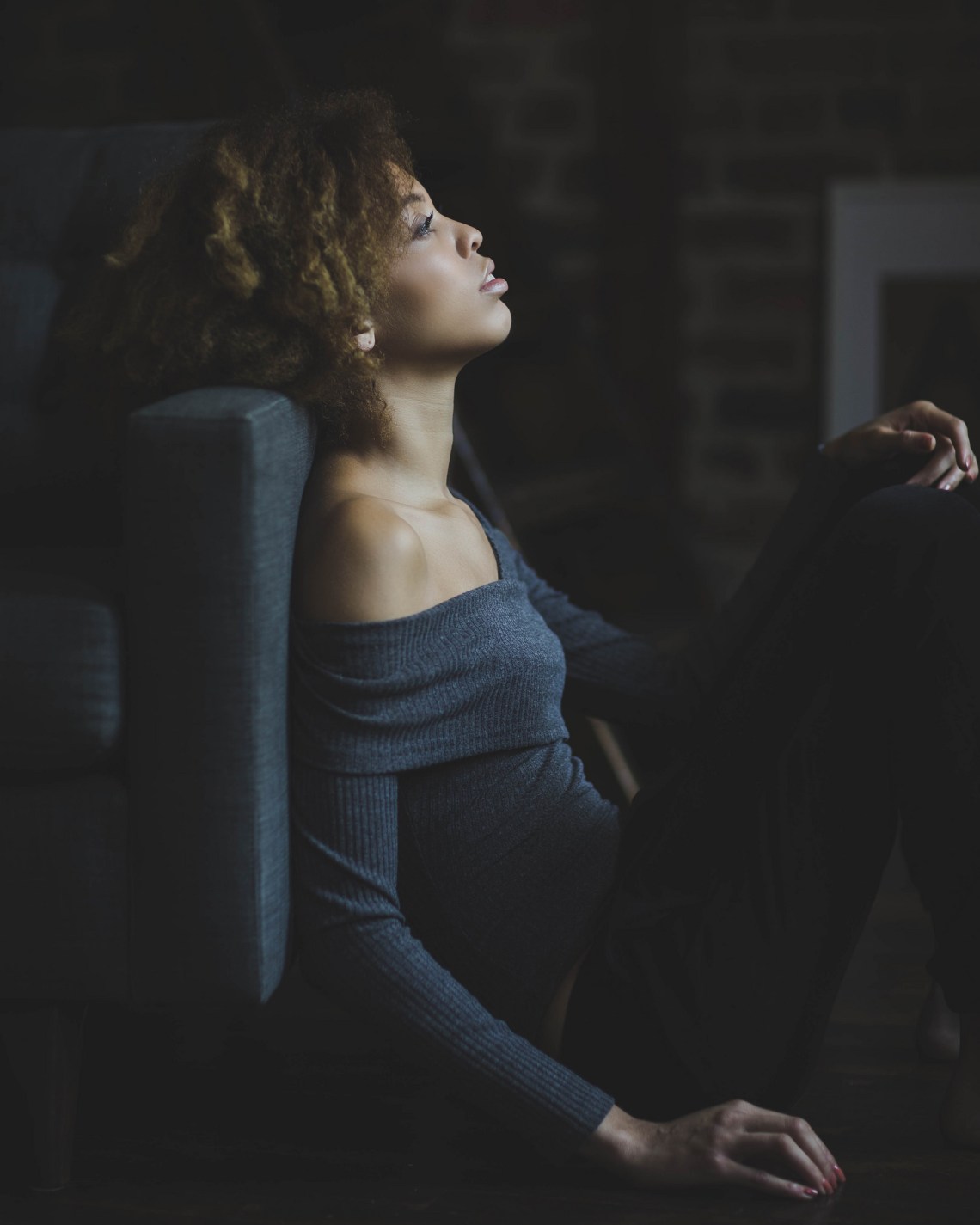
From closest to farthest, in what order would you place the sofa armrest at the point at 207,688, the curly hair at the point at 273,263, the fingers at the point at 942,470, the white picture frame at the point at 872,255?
1. the sofa armrest at the point at 207,688
2. the curly hair at the point at 273,263
3. the fingers at the point at 942,470
4. the white picture frame at the point at 872,255

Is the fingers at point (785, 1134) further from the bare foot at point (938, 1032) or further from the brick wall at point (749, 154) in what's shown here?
the brick wall at point (749, 154)

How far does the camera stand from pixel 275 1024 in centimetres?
175

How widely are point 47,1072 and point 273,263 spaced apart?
2.56 feet

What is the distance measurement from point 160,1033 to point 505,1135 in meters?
0.51

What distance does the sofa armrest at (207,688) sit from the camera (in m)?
1.19

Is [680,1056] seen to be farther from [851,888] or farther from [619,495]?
[619,495]

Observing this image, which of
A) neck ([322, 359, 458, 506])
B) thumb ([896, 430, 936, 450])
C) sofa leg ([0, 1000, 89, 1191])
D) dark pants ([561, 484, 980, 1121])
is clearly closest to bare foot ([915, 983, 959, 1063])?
dark pants ([561, 484, 980, 1121])

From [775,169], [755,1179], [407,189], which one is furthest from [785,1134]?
[775,169]

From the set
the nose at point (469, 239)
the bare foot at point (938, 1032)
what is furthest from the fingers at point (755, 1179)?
the nose at point (469, 239)

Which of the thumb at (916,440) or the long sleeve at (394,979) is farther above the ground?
the thumb at (916,440)

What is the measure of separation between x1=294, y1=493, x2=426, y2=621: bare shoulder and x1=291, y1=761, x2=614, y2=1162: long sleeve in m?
0.15

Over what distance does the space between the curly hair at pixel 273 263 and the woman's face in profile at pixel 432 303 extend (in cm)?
2

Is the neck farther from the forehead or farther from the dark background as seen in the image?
the dark background

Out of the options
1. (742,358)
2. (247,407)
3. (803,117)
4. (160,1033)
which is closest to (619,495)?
→ (742,358)
